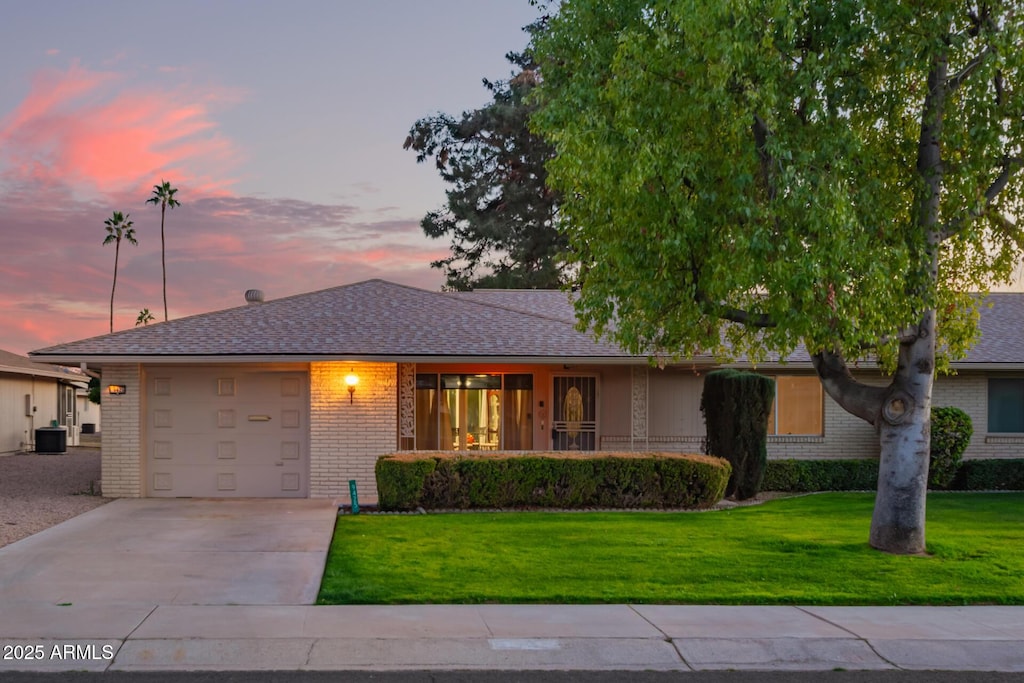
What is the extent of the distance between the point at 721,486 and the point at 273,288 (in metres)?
20.7

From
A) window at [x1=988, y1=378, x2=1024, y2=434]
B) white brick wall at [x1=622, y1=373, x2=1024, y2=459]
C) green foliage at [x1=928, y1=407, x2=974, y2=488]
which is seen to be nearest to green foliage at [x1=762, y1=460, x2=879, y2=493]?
white brick wall at [x1=622, y1=373, x2=1024, y2=459]

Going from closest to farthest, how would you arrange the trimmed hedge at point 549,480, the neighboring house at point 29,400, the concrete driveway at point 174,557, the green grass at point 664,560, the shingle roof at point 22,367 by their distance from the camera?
the concrete driveway at point 174,557 < the green grass at point 664,560 < the trimmed hedge at point 549,480 < the shingle roof at point 22,367 < the neighboring house at point 29,400

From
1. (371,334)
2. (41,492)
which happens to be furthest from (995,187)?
(41,492)

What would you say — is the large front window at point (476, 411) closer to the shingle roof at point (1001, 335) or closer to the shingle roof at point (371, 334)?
the shingle roof at point (371, 334)

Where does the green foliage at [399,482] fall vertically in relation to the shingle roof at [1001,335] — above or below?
below

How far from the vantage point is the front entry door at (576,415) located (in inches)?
853

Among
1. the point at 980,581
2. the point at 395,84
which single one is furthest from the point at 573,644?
the point at 395,84

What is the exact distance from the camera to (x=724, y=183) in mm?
12625

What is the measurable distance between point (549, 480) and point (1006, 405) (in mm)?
11593

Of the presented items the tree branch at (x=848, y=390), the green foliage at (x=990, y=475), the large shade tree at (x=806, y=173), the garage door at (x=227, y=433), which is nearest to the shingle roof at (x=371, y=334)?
the garage door at (x=227, y=433)

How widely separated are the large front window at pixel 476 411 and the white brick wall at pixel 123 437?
587 cm

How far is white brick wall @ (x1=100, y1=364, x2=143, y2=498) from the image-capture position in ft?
61.7

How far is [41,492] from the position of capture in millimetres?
19969

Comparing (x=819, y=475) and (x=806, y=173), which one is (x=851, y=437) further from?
(x=806, y=173)
